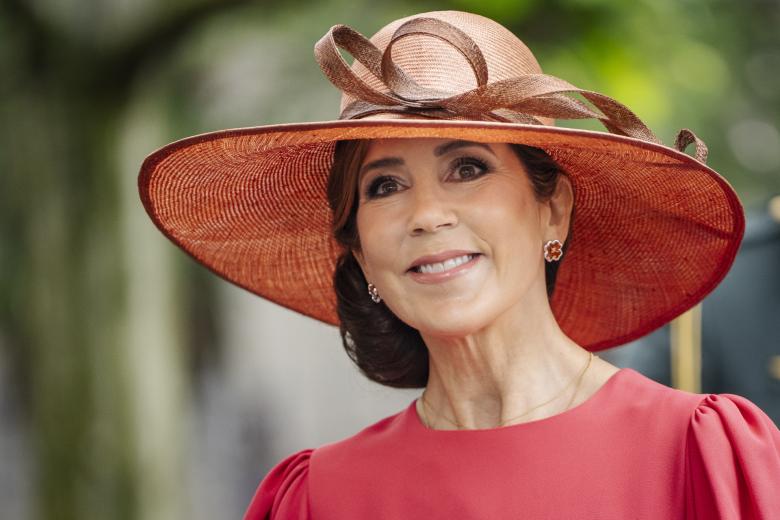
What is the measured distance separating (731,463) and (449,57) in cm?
101

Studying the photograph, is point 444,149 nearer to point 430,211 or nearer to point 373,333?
point 430,211

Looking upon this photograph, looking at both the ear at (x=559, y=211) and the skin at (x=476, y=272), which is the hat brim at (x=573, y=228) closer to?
the ear at (x=559, y=211)

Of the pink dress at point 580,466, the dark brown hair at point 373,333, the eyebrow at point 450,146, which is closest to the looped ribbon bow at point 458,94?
the eyebrow at point 450,146

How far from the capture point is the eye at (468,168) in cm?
311

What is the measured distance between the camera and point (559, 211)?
10.8 feet

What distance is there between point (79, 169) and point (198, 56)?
0.70 metres

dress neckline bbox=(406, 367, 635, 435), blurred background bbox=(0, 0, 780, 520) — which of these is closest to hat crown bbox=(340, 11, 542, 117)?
dress neckline bbox=(406, 367, 635, 435)

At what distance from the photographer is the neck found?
10.4 ft

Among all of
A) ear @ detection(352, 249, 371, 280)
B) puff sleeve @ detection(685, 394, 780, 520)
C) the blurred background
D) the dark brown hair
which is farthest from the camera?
the blurred background

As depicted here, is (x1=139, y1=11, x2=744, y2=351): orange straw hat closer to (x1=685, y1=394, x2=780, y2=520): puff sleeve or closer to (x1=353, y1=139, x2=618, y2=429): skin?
(x1=353, y1=139, x2=618, y2=429): skin

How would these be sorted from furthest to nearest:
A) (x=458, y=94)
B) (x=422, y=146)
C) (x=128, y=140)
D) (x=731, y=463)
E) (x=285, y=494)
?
(x=128, y=140) → (x=285, y=494) → (x=422, y=146) → (x=458, y=94) → (x=731, y=463)

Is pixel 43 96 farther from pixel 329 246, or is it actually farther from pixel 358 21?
pixel 329 246

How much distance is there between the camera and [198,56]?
6.37 m

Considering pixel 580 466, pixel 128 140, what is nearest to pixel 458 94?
pixel 580 466
